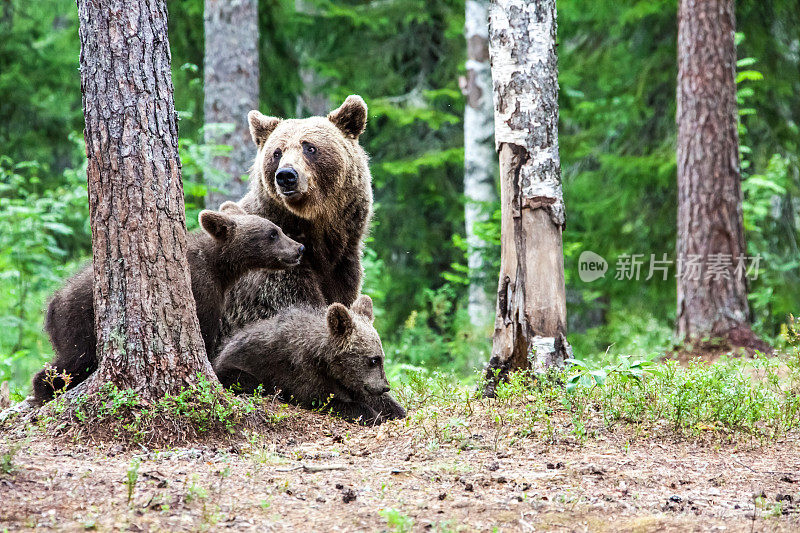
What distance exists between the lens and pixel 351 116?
7406 millimetres

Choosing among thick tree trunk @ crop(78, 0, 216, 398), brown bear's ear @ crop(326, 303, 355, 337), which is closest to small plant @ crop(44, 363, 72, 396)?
thick tree trunk @ crop(78, 0, 216, 398)

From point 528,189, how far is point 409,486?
2896mm

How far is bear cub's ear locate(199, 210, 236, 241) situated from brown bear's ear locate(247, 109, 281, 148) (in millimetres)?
1156

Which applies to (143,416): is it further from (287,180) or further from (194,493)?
(287,180)

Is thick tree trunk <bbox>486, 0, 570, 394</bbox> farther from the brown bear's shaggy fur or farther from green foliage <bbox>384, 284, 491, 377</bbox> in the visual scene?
green foliage <bbox>384, 284, 491, 377</bbox>

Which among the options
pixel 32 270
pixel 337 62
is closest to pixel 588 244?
pixel 337 62

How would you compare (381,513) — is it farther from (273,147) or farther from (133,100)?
(273,147)

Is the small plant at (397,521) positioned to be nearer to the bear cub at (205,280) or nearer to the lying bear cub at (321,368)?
the lying bear cub at (321,368)

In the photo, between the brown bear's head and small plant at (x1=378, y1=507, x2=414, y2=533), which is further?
the brown bear's head

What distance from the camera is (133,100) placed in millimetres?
4898

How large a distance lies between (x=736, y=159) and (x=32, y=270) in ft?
29.9

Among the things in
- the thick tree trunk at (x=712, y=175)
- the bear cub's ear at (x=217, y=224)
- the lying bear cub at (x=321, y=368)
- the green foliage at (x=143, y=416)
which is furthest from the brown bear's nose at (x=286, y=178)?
the thick tree trunk at (x=712, y=175)

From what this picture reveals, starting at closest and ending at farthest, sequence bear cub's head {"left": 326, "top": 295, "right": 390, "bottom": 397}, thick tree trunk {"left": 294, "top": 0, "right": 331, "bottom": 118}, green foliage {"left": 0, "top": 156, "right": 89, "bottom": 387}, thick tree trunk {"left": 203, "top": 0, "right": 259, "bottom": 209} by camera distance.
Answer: bear cub's head {"left": 326, "top": 295, "right": 390, "bottom": 397} < green foliage {"left": 0, "top": 156, "right": 89, "bottom": 387} < thick tree trunk {"left": 203, "top": 0, "right": 259, "bottom": 209} < thick tree trunk {"left": 294, "top": 0, "right": 331, "bottom": 118}

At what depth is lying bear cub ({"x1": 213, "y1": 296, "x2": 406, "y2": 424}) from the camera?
21.0ft
